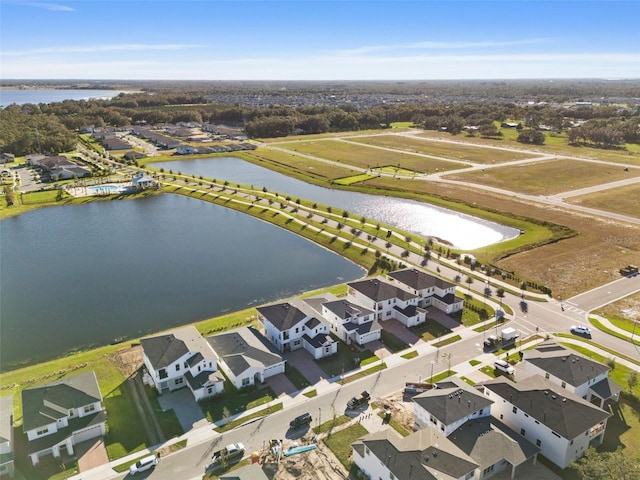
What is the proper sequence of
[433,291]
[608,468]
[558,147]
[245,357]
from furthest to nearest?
1. [558,147]
2. [433,291]
3. [245,357]
4. [608,468]

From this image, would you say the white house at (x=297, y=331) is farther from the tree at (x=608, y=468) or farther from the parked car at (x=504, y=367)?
the tree at (x=608, y=468)

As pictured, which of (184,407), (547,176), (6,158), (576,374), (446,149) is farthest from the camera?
(446,149)

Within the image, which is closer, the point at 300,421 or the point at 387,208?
the point at 300,421

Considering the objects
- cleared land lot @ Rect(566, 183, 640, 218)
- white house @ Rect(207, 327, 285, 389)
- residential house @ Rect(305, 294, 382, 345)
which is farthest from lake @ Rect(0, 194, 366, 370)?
cleared land lot @ Rect(566, 183, 640, 218)

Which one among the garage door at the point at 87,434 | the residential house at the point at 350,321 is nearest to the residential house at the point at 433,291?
the residential house at the point at 350,321

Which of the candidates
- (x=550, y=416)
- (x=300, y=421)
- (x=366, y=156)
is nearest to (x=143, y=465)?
(x=300, y=421)

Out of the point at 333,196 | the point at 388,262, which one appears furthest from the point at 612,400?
the point at 333,196

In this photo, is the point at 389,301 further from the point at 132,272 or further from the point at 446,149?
the point at 446,149
